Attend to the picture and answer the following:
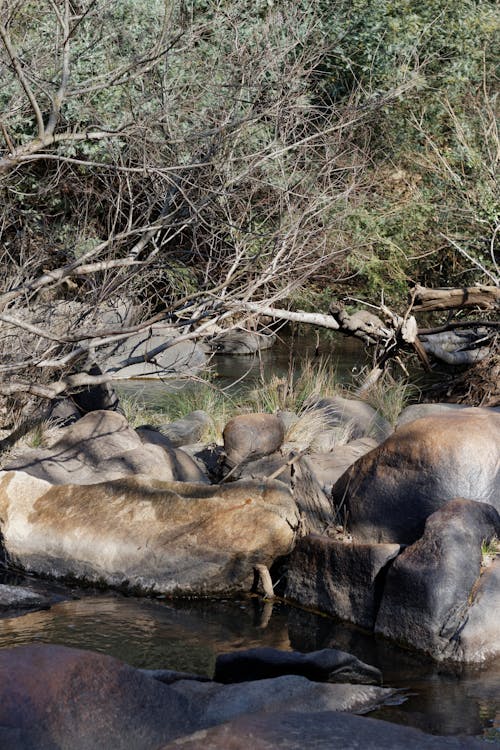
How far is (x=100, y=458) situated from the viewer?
27.5 feet

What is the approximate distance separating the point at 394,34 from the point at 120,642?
38.7 ft

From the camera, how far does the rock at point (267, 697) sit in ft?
13.7

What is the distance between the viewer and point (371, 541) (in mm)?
6621

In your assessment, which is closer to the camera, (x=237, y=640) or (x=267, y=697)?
(x=267, y=697)

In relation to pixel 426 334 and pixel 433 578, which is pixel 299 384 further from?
pixel 433 578

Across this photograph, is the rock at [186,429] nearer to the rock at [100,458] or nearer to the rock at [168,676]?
the rock at [100,458]

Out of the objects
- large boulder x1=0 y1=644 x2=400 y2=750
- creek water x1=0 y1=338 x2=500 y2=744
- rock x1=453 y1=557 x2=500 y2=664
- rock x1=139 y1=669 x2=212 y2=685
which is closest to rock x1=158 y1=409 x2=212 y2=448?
A: creek water x1=0 y1=338 x2=500 y2=744

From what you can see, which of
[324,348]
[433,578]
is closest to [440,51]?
[324,348]

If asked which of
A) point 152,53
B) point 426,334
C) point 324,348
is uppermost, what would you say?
point 152,53

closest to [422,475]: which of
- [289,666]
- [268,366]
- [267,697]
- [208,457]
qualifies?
[289,666]

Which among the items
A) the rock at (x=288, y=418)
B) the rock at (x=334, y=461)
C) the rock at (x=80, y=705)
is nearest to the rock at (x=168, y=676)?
the rock at (x=80, y=705)

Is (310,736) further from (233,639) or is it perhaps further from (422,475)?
(422,475)

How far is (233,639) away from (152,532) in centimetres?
124

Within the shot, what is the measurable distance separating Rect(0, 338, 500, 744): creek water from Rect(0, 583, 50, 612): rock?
0.11 m
